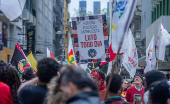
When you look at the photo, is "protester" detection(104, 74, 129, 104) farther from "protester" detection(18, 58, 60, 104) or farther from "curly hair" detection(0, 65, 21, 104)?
"curly hair" detection(0, 65, 21, 104)

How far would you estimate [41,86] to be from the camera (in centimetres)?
375

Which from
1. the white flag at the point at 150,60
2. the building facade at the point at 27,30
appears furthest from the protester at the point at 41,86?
the building facade at the point at 27,30

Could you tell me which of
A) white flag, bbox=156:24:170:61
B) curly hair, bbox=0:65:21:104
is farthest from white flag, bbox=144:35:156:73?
curly hair, bbox=0:65:21:104

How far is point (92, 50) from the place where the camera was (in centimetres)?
842

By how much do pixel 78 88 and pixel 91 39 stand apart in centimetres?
616

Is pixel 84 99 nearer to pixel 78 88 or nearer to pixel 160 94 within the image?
pixel 78 88

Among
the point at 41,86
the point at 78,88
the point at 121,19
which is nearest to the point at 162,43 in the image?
the point at 121,19

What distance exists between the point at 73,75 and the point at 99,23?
6093 mm

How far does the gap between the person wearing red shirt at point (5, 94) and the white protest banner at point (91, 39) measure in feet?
14.6

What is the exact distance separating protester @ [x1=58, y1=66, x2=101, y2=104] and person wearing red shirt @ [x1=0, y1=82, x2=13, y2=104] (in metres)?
1.80

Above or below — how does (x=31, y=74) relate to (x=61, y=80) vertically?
below

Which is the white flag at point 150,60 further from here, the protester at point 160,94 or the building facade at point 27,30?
the building facade at point 27,30

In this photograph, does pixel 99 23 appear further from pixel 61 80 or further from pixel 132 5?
pixel 61 80

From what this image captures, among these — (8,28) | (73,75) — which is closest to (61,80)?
(73,75)
